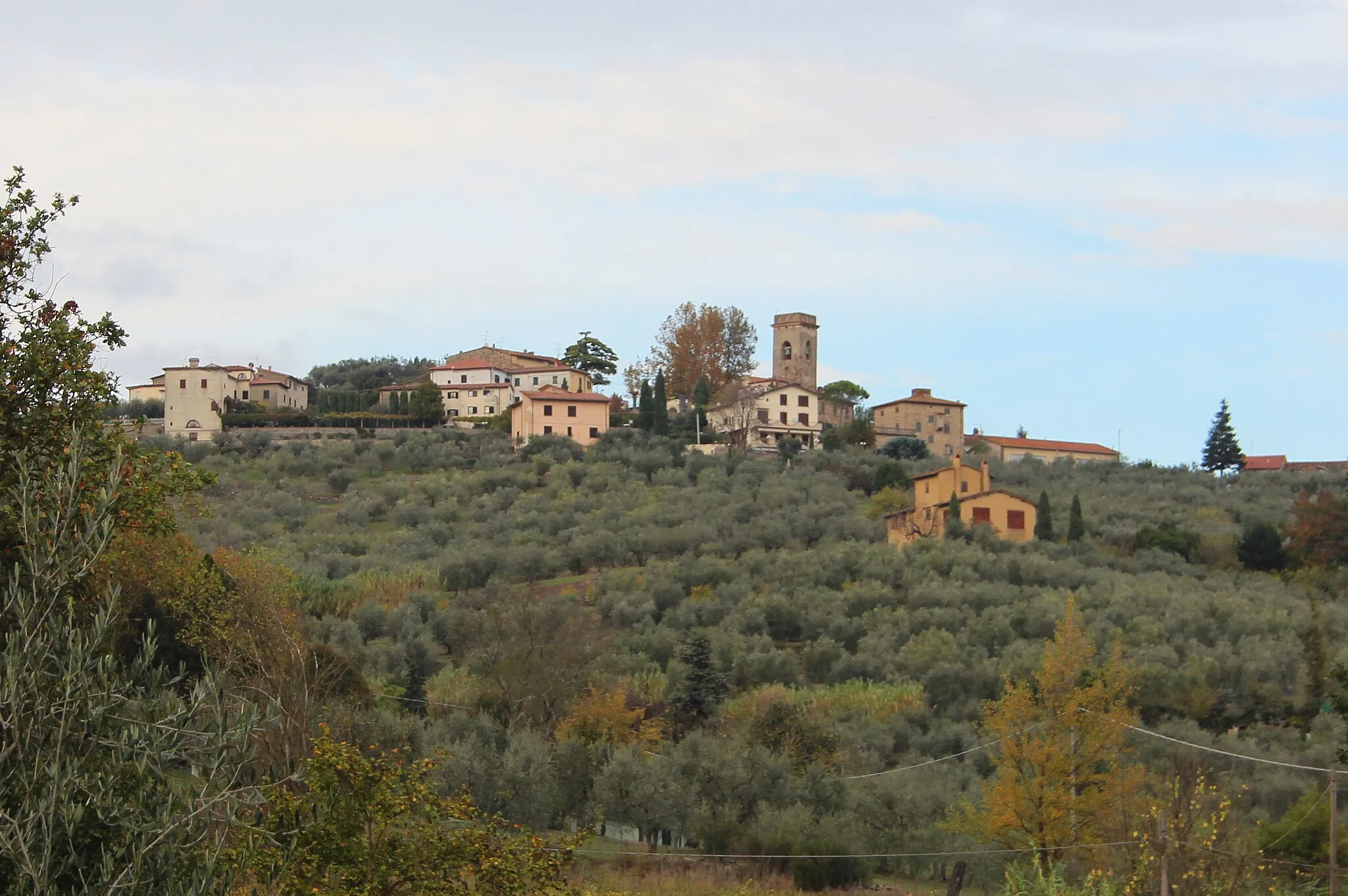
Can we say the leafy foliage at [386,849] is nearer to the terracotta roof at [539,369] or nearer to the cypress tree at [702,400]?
the cypress tree at [702,400]

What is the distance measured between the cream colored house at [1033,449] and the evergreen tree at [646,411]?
867 inches

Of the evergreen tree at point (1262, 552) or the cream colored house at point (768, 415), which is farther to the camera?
the cream colored house at point (768, 415)

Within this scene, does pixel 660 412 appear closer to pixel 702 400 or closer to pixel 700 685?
pixel 702 400

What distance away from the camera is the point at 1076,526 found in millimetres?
63125

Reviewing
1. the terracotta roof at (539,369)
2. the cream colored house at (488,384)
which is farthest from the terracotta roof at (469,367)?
Answer: the terracotta roof at (539,369)

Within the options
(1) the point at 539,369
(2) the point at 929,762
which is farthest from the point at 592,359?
(2) the point at 929,762

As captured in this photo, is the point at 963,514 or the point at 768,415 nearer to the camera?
the point at 963,514

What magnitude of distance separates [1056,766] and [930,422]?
6935 centimetres

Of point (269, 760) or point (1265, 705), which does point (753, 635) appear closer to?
point (1265, 705)

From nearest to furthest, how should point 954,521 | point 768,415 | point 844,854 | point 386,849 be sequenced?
point 386,849 < point 844,854 < point 954,521 < point 768,415

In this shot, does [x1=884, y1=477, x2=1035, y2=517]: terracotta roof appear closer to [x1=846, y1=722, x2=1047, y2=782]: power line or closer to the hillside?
the hillside

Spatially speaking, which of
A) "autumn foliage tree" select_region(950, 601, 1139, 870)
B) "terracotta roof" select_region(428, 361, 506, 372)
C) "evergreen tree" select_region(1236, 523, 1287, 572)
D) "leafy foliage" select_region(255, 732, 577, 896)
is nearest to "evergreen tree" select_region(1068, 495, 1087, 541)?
"evergreen tree" select_region(1236, 523, 1287, 572)

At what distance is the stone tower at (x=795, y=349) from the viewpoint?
101875 millimetres

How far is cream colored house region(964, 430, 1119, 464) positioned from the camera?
95.1 m
